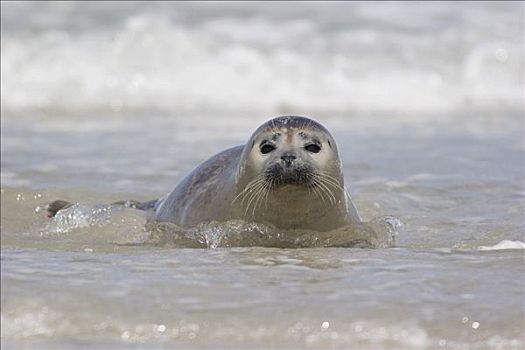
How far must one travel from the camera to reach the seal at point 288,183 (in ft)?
16.2

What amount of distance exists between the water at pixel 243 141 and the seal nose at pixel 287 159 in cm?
34

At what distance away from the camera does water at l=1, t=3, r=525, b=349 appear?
3676mm

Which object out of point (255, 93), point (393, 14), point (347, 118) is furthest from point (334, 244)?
point (393, 14)

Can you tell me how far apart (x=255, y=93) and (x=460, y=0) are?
3.56 metres

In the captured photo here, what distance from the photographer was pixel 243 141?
29.9ft

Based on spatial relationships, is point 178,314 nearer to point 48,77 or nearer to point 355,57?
point 48,77

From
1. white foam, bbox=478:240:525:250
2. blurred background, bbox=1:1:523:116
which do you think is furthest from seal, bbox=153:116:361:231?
blurred background, bbox=1:1:523:116

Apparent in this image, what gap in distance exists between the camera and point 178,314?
3.66 meters

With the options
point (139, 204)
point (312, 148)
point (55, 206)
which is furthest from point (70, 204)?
point (312, 148)

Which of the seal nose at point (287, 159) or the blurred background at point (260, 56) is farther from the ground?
the blurred background at point (260, 56)

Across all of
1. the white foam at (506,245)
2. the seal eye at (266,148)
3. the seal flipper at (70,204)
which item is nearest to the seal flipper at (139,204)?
the seal flipper at (70,204)

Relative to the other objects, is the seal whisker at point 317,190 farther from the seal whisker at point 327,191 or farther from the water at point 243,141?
the water at point 243,141

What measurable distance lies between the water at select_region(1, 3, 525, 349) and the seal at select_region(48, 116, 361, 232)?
149 millimetres

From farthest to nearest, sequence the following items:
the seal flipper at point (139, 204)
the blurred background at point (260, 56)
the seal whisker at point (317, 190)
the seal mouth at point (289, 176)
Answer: the blurred background at point (260, 56)
the seal flipper at point (139, 204)
the seal whisker at point (317, 190)
the seal mouth at point (289, 176)
